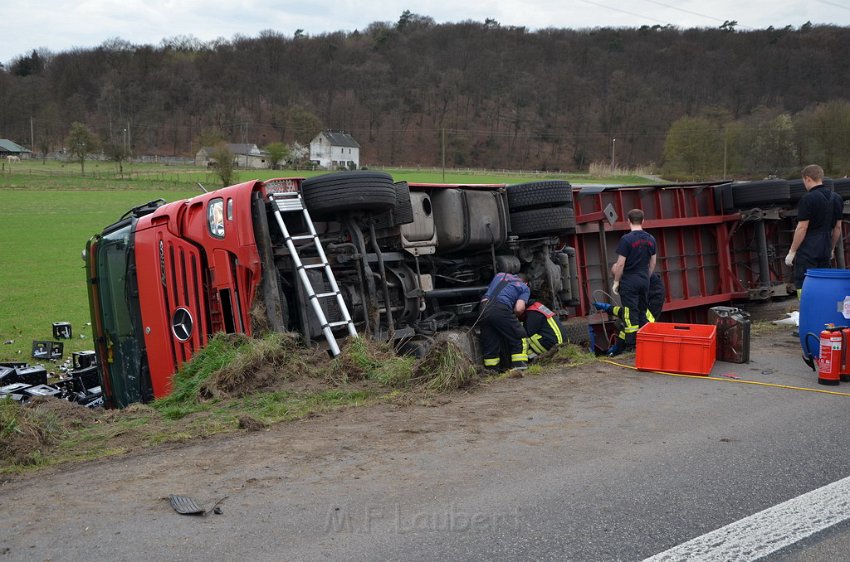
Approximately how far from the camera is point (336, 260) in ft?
25.2

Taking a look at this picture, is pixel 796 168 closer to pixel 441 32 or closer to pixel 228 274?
pixel 228 274

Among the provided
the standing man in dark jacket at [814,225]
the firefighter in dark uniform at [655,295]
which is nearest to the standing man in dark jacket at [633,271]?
the firefighter in dark uniform at [655,295]

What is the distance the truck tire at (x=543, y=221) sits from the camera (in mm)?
9117

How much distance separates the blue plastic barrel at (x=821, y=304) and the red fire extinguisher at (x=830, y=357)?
1.13 ft

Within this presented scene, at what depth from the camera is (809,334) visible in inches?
270

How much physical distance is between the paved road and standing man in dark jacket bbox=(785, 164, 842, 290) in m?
3.18

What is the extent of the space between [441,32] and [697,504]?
14732 cm

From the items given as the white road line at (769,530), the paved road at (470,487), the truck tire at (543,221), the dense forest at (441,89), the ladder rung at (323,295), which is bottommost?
the white road line at (769,530)

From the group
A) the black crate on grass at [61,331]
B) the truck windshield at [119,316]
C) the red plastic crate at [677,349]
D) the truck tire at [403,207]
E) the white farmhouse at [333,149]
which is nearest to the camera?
the red plastic crate at [677,349]

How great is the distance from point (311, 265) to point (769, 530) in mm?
4676

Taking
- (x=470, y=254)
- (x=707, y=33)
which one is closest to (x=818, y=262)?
(x=470, y=254)

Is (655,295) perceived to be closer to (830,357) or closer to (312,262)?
(830,357)

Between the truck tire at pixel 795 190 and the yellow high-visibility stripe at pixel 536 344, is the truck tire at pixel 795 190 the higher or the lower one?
the higher one

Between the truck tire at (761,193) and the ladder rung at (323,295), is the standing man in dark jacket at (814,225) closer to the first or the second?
the truck tire at (761,193)
